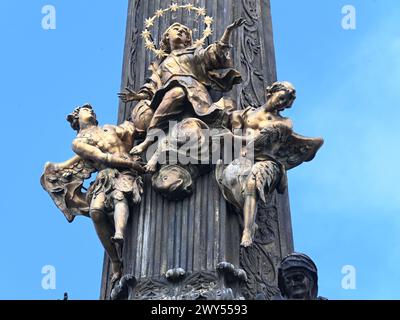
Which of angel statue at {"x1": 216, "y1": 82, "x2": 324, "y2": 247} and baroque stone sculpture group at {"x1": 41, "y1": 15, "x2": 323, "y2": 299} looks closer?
angel statue at {"x1": 216, "y1": 82, "x2": 324, "y2": 247}

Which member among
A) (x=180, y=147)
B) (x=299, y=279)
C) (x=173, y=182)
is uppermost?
(x=180, y=147)

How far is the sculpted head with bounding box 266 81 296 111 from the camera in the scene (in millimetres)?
34031

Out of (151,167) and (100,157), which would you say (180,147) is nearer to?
(151,167)

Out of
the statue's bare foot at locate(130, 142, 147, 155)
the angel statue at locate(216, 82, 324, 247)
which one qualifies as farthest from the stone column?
the statue's bare foot at locate(130, 142, 147, 155)

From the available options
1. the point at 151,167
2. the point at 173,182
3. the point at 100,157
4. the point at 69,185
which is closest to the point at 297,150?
the point at 173,182

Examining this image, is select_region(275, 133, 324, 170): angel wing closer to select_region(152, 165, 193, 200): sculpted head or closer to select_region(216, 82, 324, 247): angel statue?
select_region(216, 82, 324, 247): angel statue

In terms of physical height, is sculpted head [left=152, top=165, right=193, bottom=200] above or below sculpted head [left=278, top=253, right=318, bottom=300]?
above

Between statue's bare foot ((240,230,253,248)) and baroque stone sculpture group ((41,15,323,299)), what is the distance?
1 cm

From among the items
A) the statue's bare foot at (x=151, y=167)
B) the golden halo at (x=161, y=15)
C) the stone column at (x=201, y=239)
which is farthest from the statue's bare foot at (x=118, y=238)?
the golden halo at (x=161, y=15)

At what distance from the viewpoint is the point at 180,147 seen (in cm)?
3381

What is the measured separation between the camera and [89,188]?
34281 mm

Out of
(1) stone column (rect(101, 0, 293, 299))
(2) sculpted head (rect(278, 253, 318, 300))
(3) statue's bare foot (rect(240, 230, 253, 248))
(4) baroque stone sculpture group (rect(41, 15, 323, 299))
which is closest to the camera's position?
(2) sculpted head (rect(278, 253, 318, 300))

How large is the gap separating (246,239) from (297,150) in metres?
2.15

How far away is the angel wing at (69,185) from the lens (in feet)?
113
